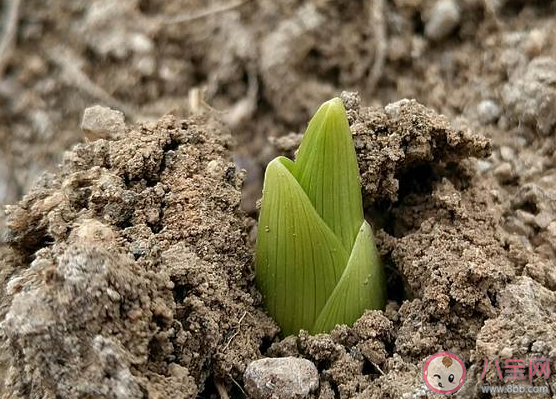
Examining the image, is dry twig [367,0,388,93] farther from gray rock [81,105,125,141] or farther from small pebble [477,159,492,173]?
gray rock [81,105,125,141]

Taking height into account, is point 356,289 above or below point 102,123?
below

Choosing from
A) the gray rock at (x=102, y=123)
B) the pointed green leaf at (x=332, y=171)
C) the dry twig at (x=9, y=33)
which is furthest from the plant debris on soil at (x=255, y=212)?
the dry twig at (x=9, y=33)

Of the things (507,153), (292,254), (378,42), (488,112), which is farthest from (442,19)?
(292,254)

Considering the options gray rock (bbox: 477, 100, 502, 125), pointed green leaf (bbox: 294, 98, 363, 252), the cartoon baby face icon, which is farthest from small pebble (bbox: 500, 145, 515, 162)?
the cartoon baby face icon

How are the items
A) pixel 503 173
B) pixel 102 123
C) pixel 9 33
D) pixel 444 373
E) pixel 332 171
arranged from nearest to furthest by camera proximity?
1. pixel 444 373
2. pixel 332 171
3. pixel 102 123
4. pixel 503 173
5. pixel 9 33

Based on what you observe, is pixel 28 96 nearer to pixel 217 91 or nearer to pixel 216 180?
pixel 217 91

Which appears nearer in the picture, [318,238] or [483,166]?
[318,238]

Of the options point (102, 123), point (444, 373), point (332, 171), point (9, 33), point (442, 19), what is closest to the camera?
point (444, 373)

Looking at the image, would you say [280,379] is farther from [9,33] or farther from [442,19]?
[9,33]
